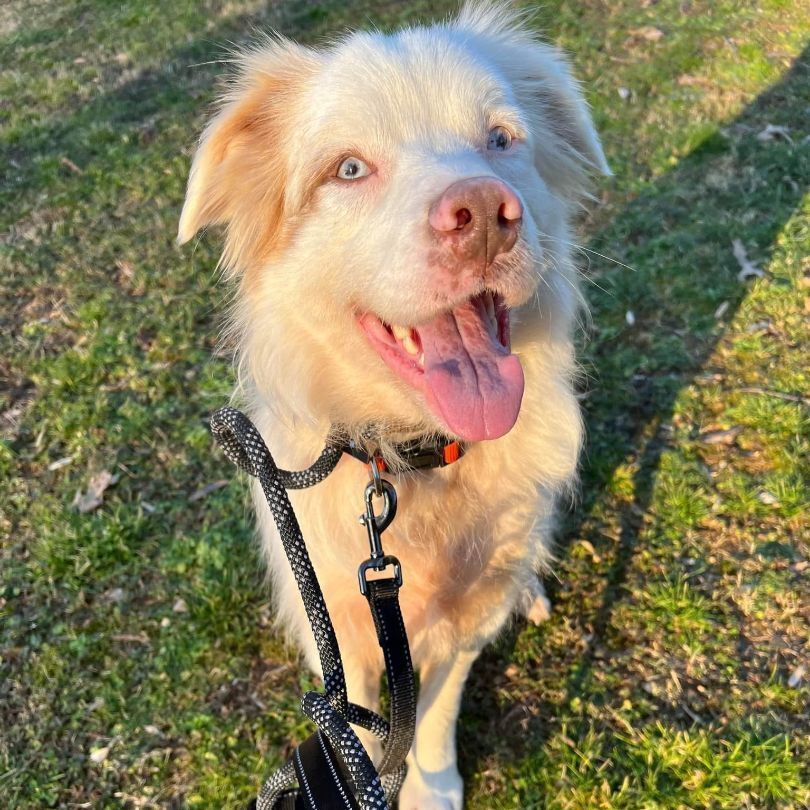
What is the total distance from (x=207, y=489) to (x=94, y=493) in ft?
1.89

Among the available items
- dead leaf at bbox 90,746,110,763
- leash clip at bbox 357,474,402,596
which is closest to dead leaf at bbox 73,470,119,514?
dead leaf at bbox 90,746,110,763

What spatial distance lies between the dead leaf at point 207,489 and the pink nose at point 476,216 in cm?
248

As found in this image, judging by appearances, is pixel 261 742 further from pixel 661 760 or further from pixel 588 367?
pixel 588 367

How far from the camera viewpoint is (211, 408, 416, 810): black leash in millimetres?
1779

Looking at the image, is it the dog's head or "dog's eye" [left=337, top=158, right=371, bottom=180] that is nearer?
the dog's head

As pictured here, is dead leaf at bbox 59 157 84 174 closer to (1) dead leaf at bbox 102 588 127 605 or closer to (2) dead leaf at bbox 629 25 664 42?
(1) dead leaf at bbox 102 588 127 605

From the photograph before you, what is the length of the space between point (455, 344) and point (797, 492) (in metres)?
2.36

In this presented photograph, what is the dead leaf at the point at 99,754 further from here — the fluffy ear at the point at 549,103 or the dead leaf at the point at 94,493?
the fluffy ear at the point at 549,103

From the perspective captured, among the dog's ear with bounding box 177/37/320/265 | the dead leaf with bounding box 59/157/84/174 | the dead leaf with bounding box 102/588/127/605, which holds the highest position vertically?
the dog's ear with bounding box 177/37/320/265

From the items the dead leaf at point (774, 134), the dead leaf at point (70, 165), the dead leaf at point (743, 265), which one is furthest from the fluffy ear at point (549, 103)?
the dead leaf at point (70, 165)

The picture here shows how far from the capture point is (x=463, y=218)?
1.68m

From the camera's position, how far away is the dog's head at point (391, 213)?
1789 mm

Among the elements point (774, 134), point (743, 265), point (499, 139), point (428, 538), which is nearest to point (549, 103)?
point (499, 139)

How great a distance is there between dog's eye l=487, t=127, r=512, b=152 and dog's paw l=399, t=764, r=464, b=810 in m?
2.20
